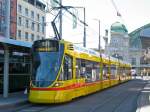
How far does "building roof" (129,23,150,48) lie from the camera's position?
12952 cm

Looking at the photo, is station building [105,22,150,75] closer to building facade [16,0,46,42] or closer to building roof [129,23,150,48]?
building roof [129,23,150,48]

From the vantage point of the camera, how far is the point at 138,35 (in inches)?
5182

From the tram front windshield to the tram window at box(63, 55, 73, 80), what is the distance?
49 centimetres

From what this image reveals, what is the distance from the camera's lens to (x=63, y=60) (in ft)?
65.3

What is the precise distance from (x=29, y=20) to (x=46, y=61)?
5979 centimetres

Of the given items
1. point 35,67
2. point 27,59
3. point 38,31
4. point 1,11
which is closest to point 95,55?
point 27,59

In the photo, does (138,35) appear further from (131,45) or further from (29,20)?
(29,20)

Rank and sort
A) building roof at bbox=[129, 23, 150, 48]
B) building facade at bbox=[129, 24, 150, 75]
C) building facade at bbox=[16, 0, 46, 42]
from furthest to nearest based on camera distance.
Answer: building facade at bbox=[129, 24, 150, 75]
building roof at bbox=[129, 23, 150, 48]
building facade at bbox=[16, 0, 46, 42]

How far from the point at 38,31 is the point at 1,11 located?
61.0 ft

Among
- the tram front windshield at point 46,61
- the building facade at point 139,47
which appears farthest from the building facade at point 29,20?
the building facade at point 139,47

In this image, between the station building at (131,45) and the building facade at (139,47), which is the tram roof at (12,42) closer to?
the station building at (131,45)

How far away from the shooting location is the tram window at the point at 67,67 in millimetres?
20120

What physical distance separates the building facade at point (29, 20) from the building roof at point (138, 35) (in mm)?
51229

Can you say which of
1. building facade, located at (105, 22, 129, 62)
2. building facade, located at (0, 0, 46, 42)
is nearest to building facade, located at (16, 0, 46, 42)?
building facade, located at (0, 0, 46, 42)
